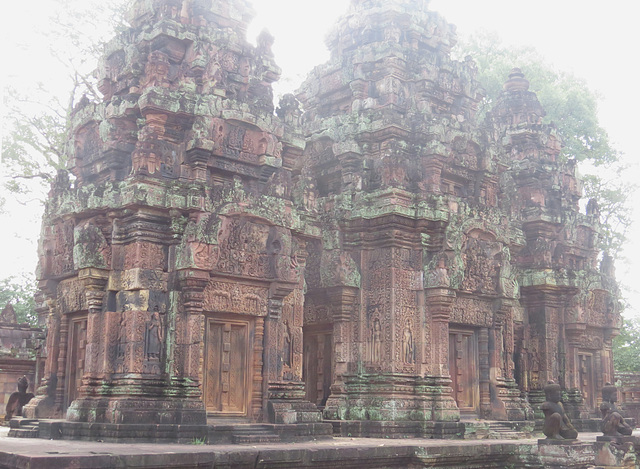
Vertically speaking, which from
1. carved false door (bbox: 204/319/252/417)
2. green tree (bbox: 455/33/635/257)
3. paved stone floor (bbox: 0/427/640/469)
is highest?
green tree (bbox: 455/33/635/257)

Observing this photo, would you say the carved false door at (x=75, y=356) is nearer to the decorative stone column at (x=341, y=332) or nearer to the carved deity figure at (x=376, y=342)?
the decorative stone column at (x=341, y=332)

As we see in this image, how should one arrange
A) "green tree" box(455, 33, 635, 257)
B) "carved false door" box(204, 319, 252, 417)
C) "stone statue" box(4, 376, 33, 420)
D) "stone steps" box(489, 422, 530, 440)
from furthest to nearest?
"green tree" box(455, 33, 635, 257) < "stone steps" box(489, 422, 530, 440) < "stone statue" box(4, 376, 33, 420) < "carved false door" box(204, 319, 252, 417)

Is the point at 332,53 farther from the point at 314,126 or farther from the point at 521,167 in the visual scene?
the point at 521,167

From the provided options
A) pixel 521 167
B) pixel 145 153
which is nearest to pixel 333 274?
pixel 145 153

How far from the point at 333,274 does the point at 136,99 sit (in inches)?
180

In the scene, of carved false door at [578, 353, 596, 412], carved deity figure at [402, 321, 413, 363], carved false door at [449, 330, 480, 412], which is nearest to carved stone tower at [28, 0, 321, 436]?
carved deity figure at [402, 321, 413, 363]

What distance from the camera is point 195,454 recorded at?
7.50 m

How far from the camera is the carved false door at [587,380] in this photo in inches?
679

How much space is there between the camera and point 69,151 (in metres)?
11.7

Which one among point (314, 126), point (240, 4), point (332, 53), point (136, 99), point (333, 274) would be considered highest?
point (332, 53)

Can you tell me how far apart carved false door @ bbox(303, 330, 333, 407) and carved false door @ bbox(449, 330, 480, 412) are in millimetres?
2263

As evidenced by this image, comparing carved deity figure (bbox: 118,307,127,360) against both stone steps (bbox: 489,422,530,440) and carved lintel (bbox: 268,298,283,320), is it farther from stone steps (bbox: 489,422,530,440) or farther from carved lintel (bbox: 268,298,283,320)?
stone steps (bbox: 489,422,530,440)

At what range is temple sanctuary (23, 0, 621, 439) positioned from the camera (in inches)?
386

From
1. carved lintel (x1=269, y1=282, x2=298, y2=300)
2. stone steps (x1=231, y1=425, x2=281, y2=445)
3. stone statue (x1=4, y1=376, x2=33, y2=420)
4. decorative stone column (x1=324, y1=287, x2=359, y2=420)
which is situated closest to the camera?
stone steps (x1=231, y1=425, x2=281, y2=445)
